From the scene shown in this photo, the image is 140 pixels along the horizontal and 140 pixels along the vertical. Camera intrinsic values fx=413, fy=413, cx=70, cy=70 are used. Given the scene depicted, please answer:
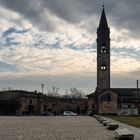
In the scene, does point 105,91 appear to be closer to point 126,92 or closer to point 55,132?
point 126,92

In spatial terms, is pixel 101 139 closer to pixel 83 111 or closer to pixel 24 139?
pixel 24 139

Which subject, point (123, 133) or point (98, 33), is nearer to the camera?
point (123, 133)

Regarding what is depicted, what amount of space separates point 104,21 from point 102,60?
33.8 ft

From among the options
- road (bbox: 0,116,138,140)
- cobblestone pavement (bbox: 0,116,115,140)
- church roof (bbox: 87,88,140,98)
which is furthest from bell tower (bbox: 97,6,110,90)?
cobblestone pavement (bbox: 0,116,115,140)

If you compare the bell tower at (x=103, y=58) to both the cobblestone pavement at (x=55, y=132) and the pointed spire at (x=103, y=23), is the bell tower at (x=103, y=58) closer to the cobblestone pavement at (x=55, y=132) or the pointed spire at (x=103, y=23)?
the pointed spire at (x=103, y=23)

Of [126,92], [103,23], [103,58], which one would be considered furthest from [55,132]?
[126,92]

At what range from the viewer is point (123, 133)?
62.1 feet

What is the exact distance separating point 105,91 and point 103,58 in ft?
27.0

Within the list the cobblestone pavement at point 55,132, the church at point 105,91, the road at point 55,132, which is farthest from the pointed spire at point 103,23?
the cobblestone pavement at point 55,132

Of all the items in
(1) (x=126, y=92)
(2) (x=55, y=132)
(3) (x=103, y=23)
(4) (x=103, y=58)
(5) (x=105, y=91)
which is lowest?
(2) (x=55, y=132)

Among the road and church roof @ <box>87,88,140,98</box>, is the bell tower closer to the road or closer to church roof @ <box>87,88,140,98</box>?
church roof @ <box>87,88,140,98</box>

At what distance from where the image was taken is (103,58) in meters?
101

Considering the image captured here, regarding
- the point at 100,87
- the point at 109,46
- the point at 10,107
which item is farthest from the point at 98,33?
the point at 10,107

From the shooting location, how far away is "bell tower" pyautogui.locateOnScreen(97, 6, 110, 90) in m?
101
